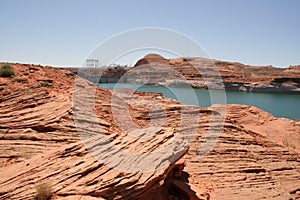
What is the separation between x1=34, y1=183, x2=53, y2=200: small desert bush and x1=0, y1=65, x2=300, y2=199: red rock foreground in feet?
0.35

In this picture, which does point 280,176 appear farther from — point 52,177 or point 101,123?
point 52,177

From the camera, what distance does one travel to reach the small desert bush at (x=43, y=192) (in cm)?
454

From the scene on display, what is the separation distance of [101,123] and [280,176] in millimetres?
7036

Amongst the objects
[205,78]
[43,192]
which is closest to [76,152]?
[43,192]

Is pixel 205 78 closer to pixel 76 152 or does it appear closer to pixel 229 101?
pixel 229 101

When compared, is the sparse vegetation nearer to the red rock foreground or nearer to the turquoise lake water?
the red rock foreground

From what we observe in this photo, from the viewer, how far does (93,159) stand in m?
5.59

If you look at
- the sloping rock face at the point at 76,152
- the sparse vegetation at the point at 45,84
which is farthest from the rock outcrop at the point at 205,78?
the sloping rock face at the point at 76,152

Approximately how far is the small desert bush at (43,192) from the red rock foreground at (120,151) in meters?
0.11

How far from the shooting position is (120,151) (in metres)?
5.97

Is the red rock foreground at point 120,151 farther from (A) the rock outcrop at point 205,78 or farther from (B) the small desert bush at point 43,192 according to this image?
(A) the rock outcrop at point 205,78

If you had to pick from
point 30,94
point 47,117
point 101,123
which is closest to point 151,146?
point 101,123

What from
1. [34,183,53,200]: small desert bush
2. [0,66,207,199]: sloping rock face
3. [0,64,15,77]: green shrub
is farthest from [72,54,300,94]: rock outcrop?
[34,183,53,200]: small desert bush

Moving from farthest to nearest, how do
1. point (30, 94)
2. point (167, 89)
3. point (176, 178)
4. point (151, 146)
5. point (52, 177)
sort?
point (167, 89) < point (30, 94) < point (176, 178) < point (151, 146) < point (52, 177)
